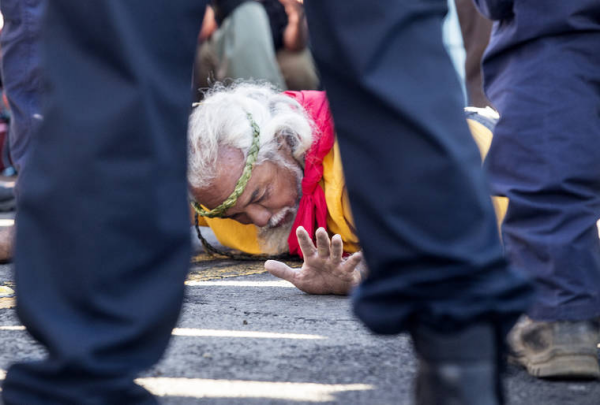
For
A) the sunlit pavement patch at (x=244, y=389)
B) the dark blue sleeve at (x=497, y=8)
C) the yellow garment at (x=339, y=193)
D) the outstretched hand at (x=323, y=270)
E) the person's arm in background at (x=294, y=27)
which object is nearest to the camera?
the sunlit pavement patch at (x=244, y=389)

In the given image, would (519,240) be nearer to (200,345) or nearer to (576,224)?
(576,224)

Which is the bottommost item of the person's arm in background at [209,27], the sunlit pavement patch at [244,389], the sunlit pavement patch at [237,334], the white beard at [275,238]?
the white beard at [275,238]

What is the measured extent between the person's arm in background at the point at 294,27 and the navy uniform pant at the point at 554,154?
271 centimetres

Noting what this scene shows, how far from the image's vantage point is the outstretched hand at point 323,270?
186cm

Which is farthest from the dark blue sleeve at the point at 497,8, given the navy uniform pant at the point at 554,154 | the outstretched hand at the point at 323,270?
the outstretched hand at the point at 323,270

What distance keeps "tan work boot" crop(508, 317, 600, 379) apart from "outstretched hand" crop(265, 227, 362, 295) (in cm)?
66

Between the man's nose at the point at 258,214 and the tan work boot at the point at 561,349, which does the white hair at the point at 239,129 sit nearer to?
the man's nose at the point at 258,214

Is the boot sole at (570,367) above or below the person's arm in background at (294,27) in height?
below

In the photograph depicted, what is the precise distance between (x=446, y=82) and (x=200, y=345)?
2.44ft

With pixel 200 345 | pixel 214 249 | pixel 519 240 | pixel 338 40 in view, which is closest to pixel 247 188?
pixel 214 249

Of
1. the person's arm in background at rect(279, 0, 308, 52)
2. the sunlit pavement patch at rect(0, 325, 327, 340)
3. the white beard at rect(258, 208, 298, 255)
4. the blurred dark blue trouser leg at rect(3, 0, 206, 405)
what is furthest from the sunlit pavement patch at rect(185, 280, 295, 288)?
the person's arm in background at rect(279, 0, 308, 52)

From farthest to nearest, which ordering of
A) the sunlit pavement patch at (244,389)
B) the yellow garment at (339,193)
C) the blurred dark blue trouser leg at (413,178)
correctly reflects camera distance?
the yellow garment at (339,193) → the sunlit pavement patch at (244,389) → the blurred dark blue trouser leg at (413,178)

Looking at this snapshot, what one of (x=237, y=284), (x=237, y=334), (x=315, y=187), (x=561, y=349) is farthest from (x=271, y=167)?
(x=561, y=349)

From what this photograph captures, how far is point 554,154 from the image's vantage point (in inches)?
48.6
